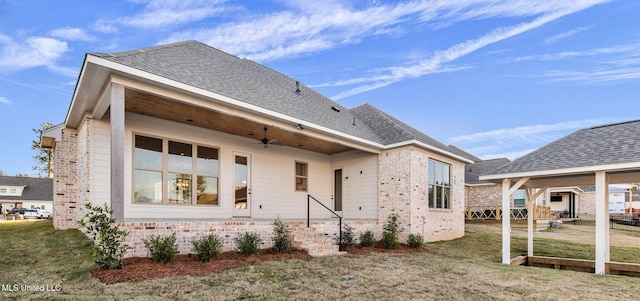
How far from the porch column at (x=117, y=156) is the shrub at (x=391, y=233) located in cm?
731

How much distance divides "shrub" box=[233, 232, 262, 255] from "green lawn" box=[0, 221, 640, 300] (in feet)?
3.10

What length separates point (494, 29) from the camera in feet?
43.5

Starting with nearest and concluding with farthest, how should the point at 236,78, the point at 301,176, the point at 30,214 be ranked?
1. the point at 236,78
2. the point at 301,176
3. the point at 30,214

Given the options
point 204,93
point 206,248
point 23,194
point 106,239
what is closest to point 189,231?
point 206,248

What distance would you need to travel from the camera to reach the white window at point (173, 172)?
8734 mm

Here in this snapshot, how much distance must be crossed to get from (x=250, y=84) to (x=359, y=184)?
5567mm

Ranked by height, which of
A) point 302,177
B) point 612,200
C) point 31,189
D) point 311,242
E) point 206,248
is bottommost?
point 612,200

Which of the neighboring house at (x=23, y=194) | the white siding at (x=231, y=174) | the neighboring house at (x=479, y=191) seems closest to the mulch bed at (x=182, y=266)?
the white siding at (x=231, y=174)

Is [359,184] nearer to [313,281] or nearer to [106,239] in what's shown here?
[313,281]

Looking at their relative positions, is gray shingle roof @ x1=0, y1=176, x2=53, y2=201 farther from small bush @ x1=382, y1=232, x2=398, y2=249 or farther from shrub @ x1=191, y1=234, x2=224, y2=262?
small bush @ x1=382, y1=232, x2=398, y2=249

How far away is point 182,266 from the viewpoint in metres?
6.04

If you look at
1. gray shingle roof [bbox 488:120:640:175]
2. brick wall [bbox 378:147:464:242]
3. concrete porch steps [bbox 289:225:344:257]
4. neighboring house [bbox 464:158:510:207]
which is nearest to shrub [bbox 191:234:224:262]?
concrete porch steps [bbox 289:225:344:257]

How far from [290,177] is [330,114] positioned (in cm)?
270

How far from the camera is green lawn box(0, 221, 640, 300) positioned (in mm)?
4742
